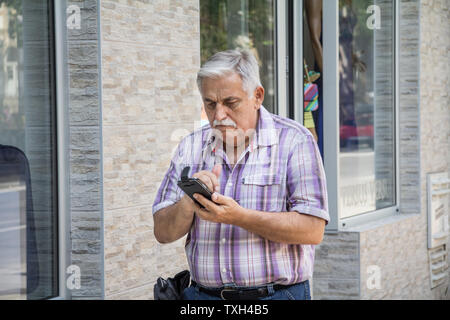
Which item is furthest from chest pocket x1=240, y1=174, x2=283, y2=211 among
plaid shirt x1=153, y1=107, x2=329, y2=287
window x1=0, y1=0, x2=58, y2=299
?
window x1=0, y1=0, x2=58, y2=299

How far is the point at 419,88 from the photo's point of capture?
21.0 feet

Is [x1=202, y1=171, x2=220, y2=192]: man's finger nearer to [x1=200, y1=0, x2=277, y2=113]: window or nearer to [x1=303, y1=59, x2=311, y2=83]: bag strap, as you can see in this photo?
[x1=200, y1=0, x2=277, y2=113]: window

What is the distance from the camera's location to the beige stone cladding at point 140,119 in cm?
353

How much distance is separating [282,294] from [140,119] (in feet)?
4.75

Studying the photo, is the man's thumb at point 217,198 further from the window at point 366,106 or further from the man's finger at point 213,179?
the window at point 366,106

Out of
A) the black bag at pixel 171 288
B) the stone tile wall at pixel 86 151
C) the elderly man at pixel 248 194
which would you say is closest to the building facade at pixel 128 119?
the stone tile wall at pixel 86 151

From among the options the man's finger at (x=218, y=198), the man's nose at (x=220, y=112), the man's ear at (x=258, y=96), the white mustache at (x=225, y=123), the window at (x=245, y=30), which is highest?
the window at (x=245, y=30)

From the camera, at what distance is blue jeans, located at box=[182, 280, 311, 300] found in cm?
261

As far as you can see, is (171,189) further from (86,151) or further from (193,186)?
(86,151)

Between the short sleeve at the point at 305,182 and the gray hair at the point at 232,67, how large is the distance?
0.95ft

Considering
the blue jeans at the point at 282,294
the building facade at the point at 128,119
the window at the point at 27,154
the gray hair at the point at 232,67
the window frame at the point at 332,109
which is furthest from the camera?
the window frame at the point at 332,109

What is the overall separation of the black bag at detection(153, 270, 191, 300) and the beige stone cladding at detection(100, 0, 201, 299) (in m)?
0.85

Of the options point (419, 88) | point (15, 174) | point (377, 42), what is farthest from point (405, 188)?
point (15, 174)

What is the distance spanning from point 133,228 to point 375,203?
9.95 ft
